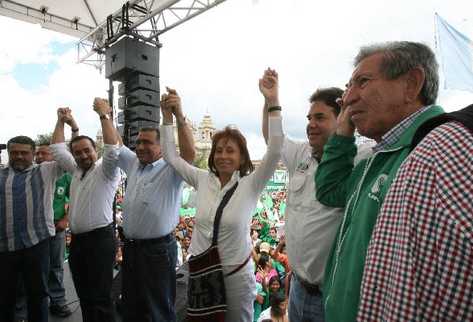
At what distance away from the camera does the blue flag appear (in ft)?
10.8

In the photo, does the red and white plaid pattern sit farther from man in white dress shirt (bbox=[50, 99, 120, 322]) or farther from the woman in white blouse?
man in white dress shirt (bbox=[50, 99, 120, 322])

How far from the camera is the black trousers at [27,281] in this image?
2666 mm

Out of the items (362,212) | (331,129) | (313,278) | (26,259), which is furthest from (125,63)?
(362,212)

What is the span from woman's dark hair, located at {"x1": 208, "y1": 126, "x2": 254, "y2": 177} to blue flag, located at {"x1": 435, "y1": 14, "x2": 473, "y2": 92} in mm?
2379

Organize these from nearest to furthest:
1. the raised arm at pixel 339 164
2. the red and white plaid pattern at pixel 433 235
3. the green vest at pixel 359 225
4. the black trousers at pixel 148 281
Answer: the red and white plaid pattern at pixel 433 235, the green vest at pixel 359 225, the raised arm at pixel 339 164, the black trousers at pixel 148 281

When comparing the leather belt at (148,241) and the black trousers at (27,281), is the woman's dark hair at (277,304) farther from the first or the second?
the black trousers at (27,281)

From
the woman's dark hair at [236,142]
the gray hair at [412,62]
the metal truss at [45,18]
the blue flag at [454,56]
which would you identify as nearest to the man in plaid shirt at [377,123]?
the gray hair at [412,62]

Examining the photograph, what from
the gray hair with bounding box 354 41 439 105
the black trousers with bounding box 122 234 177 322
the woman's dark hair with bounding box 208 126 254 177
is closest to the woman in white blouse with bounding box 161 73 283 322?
the woman's dark hair with bounding box 208 126 254 177

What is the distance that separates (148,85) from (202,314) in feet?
17.4

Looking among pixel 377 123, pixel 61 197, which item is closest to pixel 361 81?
pixel 377 123

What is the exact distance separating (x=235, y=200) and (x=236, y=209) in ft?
0.19

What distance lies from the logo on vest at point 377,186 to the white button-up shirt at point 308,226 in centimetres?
74

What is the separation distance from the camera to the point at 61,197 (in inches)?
146

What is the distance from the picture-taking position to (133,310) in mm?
2299
